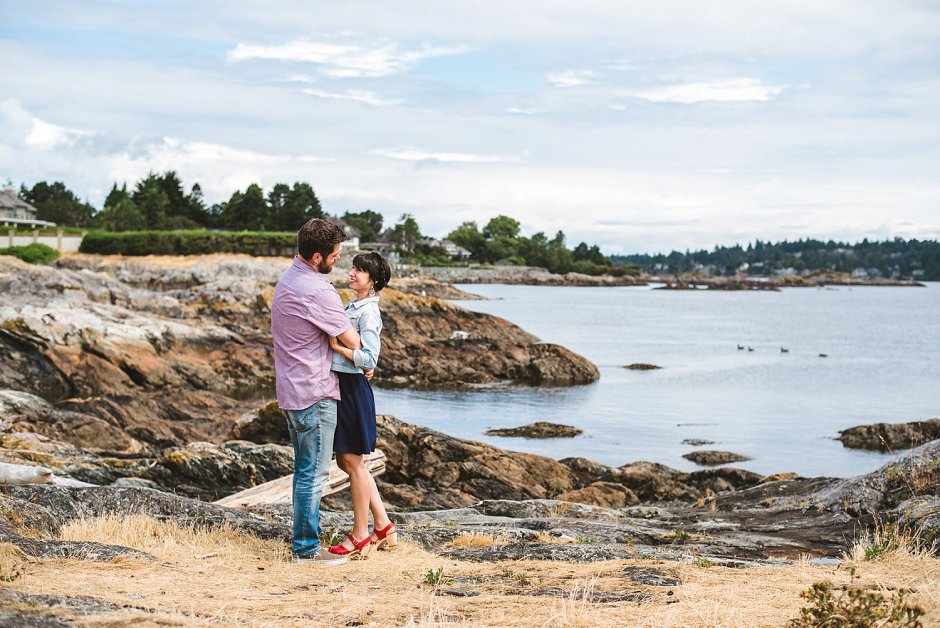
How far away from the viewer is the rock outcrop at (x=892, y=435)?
81.4 feet

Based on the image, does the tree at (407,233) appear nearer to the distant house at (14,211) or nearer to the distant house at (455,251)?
the distant house at (455,251)

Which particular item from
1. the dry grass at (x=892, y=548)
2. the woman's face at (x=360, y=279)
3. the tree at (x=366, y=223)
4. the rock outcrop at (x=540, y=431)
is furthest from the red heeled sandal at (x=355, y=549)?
the tree at (x=366, y=223)

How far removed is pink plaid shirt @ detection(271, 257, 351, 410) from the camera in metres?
7.41

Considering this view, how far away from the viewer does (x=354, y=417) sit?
7.77 m

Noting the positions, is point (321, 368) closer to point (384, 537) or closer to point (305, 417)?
point (305, 417)

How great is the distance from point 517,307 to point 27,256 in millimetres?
45376

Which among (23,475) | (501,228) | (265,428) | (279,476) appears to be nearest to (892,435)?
(265,428)

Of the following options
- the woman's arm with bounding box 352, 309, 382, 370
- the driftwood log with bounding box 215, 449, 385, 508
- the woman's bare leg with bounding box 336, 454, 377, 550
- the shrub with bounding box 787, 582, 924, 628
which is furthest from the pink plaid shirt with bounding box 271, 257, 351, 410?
the shrub with bounding box 787, 582, 924, 628

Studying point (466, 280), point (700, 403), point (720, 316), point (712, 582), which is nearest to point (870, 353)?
point (700, 403)

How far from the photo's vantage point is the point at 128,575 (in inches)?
254

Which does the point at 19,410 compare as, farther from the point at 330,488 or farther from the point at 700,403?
the point at 700,403

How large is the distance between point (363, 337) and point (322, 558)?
5.93 ft

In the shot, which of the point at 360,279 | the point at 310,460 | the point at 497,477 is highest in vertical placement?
the point at 360,279

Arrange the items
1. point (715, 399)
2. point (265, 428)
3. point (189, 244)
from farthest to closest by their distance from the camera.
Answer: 1. point (189, 244)
2. point (715, 399)
3. point (265, 428)
